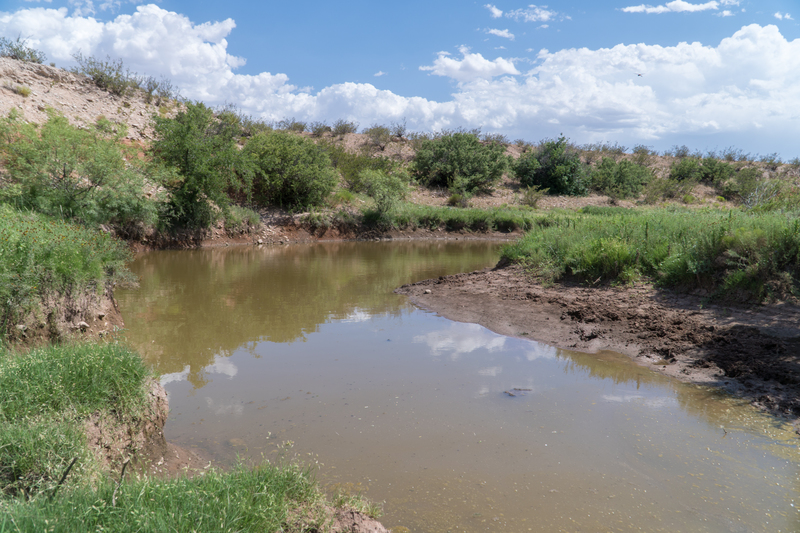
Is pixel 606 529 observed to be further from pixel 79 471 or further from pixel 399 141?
pixel 399 141

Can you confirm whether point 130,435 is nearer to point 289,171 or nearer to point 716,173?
point 289,171

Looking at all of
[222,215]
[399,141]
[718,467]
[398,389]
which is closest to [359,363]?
[398,389]

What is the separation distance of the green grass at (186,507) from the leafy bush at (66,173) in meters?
13.6

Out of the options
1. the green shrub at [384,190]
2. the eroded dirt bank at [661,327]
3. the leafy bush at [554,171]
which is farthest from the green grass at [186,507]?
the leafy bush at [554,171]

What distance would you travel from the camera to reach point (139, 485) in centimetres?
278

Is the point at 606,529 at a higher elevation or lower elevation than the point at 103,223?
lower

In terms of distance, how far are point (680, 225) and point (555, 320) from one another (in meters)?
5.44

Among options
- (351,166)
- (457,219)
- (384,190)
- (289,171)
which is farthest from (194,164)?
(457,219)

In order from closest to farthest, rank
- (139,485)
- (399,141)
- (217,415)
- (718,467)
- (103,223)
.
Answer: (139,485) → (718,467) → (217,415) → (103,223) → (399,141)

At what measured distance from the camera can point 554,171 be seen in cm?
4250

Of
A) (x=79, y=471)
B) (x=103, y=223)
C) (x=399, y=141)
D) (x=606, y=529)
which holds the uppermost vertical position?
(x=399, y=141)

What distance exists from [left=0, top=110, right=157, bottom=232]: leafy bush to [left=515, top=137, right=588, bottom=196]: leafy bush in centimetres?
3474

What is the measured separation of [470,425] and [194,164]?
19.2 m

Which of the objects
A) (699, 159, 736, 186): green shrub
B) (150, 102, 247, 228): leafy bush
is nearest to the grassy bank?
(150, 102, 247, 228): leafy bush
